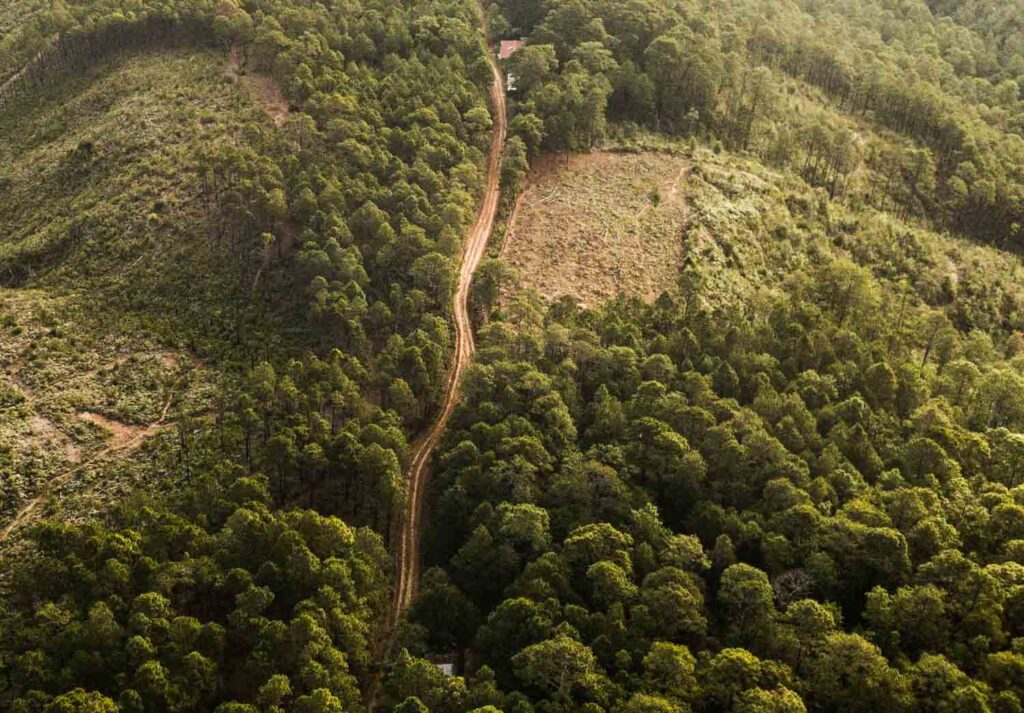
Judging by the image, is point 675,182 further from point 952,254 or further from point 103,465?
point 103,465

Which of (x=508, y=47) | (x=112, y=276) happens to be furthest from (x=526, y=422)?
(x=508, y=47)

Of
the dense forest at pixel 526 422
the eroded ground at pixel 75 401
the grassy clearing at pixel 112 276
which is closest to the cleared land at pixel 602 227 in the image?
the dense forest at pixel 526 422

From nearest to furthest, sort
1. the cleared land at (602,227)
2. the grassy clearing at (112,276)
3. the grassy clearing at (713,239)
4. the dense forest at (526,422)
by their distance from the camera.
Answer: the dense forest at (526,422)
the grassy clearing at (112,276)
the cleared land at (602,227)
the grassy clearing at (713,239)

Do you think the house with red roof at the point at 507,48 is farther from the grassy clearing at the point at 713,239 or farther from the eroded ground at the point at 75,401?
the eroded ground at the point at 75,401

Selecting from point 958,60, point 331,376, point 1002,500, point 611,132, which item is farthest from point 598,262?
point 958,60

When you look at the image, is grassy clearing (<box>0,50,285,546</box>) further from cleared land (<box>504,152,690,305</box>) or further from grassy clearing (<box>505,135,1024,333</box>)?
grassy clearing (<box>505,135,1024,333</box>)

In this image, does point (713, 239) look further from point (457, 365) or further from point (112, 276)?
point (112, 276)
